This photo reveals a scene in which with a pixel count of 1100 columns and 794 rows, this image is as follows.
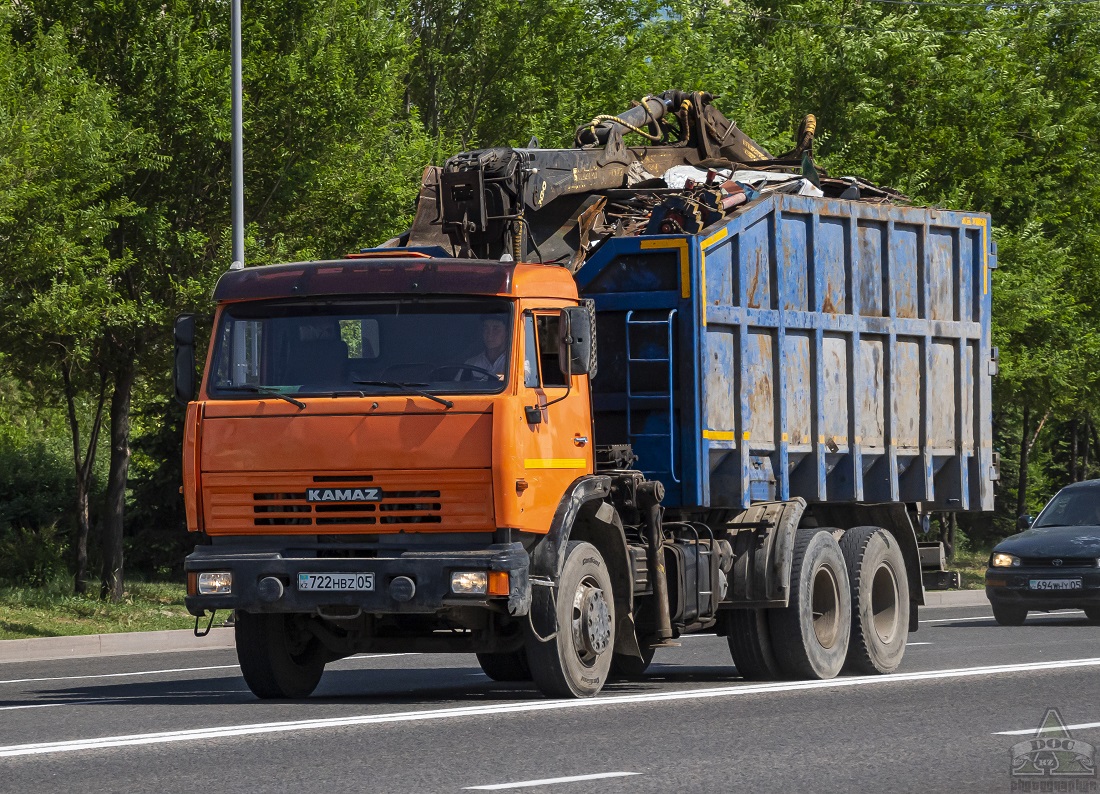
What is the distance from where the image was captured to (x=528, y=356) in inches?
444

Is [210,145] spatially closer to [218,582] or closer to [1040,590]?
[1040,590]

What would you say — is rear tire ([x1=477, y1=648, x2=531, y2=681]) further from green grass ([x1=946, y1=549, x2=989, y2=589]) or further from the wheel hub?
green grass ([x1=946, y1=549, x2=989, y2=589])

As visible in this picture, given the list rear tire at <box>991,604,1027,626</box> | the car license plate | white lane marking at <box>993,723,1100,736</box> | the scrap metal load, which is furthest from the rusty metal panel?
rear tire at <box>991,604,1027,626</box>

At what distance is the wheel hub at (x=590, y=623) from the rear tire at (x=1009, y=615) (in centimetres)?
1037

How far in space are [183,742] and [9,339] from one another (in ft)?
45.3

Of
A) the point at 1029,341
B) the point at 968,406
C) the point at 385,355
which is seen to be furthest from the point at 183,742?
the point at 1029,341

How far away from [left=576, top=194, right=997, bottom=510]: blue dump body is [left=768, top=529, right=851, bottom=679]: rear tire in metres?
0.45

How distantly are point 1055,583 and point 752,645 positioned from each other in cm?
796

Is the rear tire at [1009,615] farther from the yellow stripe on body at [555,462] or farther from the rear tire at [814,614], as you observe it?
the yellow stripe on body at [555,462]

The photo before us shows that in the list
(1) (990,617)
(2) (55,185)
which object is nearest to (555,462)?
(2) (55,185)

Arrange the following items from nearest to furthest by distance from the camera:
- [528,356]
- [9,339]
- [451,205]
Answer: [528,356] < [451,205] < [9,339]

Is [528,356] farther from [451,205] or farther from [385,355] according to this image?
[451,205]

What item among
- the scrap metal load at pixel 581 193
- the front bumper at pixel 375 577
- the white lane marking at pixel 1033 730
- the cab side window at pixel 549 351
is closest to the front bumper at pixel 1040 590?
the scrap metal load at pixel 581 193

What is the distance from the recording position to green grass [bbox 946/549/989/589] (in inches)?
1225
